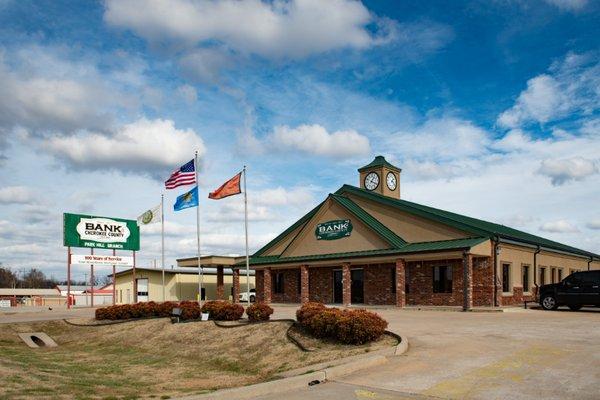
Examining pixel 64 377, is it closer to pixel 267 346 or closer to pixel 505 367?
pixel 267 346

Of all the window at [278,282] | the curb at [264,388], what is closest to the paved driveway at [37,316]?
the window at [278,282]

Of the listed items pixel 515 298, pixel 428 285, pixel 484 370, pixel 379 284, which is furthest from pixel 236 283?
pixel 484 370

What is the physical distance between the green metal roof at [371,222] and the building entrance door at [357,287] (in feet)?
11.7

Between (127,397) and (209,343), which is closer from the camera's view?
(127,397)

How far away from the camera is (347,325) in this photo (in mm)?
15664

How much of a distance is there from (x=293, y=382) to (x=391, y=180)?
33945mm

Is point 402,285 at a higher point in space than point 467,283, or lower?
lower

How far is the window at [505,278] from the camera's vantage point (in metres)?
33.2

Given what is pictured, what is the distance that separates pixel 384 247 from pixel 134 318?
15715 millimetres

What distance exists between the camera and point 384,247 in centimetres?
3553

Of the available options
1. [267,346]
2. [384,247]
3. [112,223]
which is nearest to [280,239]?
[384,247]

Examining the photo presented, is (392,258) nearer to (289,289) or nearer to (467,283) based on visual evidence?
(467,283)

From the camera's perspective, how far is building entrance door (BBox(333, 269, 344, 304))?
131ft

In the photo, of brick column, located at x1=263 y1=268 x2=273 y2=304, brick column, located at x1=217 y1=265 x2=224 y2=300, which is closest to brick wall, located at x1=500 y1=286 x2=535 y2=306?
brick column, located at x1=263 y1=268 x2=273 y2=304
